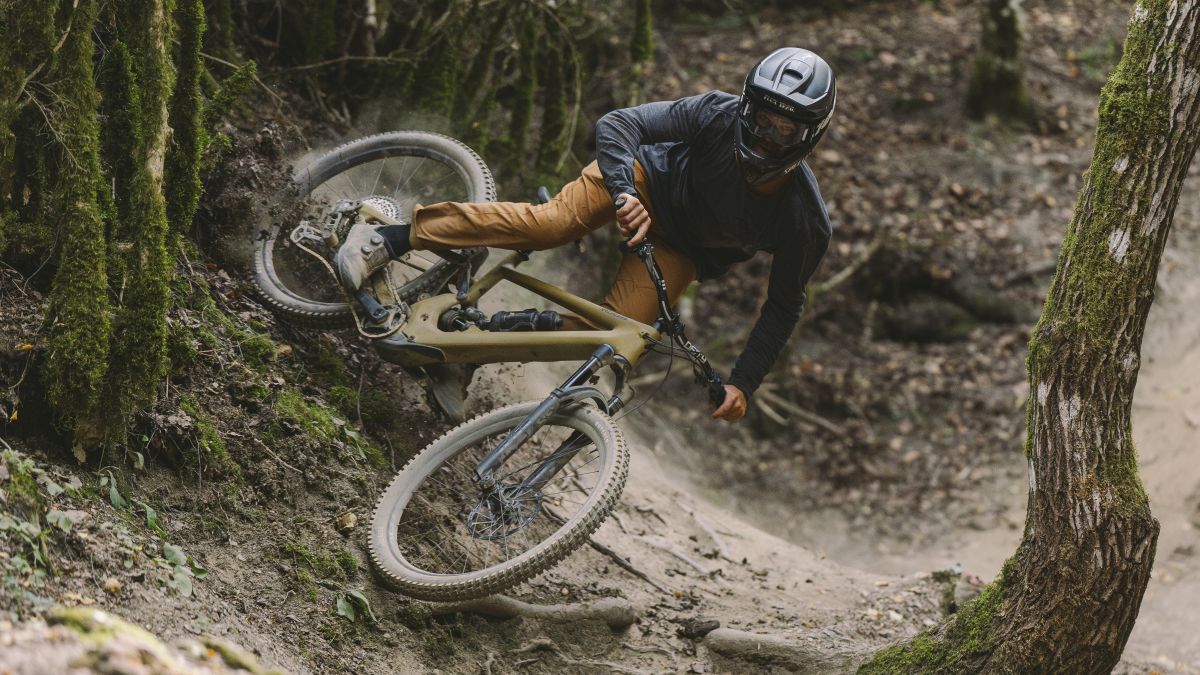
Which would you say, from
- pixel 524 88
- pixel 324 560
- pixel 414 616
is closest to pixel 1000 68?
pixel 524 88

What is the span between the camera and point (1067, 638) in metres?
3.53

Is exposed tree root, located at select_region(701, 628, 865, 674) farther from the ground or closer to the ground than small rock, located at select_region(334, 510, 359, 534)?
farther from the ground

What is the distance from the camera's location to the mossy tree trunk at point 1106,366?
3461 mm

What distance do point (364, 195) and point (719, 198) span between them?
7.17ft

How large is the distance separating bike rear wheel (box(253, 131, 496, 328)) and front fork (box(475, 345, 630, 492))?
1.14 meters

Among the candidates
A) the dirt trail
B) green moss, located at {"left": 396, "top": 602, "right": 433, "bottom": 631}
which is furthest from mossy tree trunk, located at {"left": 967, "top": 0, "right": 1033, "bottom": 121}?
green moss, located at {"left": 396, "top": 602, "right": 433, "bottom": 631}

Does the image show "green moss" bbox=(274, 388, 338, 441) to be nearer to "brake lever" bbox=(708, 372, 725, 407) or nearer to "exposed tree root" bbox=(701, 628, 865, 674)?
"brake lever" bbox=(708, 372, 725, 407)

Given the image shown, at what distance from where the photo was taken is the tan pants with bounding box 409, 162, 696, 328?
468 cm

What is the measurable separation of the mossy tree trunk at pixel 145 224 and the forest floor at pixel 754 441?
1.20 feet

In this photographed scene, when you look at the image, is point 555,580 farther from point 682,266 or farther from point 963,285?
point 963,285

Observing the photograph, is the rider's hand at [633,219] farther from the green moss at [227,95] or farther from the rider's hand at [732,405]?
the green moss at [227,95]

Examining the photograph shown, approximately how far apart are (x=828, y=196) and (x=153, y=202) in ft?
28.3

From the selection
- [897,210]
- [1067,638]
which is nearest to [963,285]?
[897,210]

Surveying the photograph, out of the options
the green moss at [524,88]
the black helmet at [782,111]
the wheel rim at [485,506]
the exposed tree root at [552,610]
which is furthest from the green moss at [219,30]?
the exposed tree root at [552,610]
